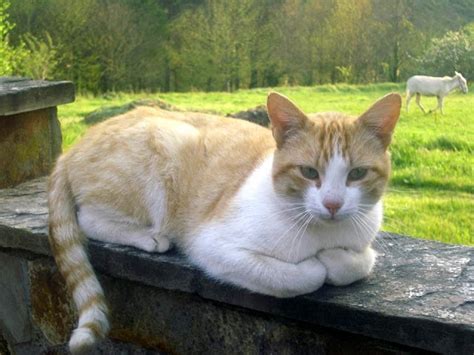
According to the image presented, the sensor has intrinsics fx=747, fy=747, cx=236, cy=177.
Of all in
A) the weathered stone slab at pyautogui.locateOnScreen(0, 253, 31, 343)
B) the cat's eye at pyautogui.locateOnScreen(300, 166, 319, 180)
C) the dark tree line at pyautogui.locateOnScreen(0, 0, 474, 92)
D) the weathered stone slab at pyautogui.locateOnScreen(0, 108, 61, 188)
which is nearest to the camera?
the cat's eye at pyautogui.locateOnScreen(300, 166, 319, 180)

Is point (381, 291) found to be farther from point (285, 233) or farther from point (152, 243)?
point (152, 243)

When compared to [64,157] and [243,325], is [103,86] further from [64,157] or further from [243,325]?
[243,325]

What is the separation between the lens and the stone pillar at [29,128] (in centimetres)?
320

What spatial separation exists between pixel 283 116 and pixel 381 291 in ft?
1.64

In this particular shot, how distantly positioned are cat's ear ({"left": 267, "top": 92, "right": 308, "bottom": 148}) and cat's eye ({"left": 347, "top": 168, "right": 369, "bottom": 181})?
18cm

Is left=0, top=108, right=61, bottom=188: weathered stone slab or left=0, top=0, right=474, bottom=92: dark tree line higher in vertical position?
left=0, top=0, right=474, bottom=92: dark tree line

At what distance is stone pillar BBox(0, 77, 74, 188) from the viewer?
10.5 feet

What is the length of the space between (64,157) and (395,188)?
5.95 ft

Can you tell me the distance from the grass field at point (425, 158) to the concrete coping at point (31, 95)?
559 mm

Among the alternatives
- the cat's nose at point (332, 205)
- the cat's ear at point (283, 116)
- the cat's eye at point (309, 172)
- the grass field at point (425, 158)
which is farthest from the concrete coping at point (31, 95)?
the cat's nose at point (332, 205)

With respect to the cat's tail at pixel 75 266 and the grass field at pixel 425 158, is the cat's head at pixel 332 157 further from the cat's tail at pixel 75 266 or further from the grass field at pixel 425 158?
the grass field at pixel 425 158

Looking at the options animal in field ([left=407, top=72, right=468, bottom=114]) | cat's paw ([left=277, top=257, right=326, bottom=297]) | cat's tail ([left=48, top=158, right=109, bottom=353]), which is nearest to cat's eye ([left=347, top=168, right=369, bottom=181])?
cat's paw ([left=277, top=257, right=326, bottom=297])

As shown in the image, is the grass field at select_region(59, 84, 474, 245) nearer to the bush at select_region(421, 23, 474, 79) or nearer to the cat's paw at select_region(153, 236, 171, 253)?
the bush at select_region(421, 23, 474, 79)

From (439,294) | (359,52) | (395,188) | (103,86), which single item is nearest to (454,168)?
(395,188)
